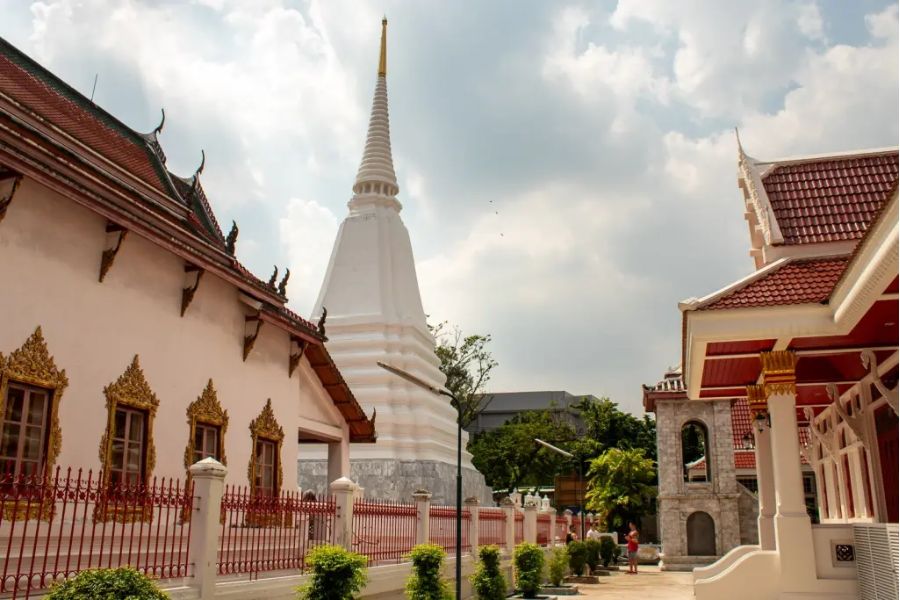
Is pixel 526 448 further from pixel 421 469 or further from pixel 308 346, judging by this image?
pixel 308 346

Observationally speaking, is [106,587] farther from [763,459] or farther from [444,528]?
[763,459]

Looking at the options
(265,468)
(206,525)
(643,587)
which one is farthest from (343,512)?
(643,587)

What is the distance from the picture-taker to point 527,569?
17.1 metres

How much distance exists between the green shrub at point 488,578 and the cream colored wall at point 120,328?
3661mm

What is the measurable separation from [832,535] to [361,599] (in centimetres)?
613

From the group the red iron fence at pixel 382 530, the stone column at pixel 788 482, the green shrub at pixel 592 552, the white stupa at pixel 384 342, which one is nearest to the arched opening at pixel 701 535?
the green shrub at pixel 592 552

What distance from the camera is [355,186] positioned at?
29625 millimetres

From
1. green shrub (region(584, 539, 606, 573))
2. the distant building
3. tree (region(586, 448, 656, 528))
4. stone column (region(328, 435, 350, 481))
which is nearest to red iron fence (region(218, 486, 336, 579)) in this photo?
stone column (region(328, 435, 350, 481))

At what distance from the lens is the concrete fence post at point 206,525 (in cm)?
813

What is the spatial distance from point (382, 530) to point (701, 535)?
20162 mm

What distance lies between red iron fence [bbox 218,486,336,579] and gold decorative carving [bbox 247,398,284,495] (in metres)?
0.61

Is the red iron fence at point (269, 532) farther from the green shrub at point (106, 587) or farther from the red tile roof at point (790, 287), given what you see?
the red tile roof at point (790, 287)

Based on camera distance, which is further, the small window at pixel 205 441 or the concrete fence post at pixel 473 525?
the concrete fence post at pixel 473 525

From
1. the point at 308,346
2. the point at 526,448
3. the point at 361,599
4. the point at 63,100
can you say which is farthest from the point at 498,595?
the point at 526,448
